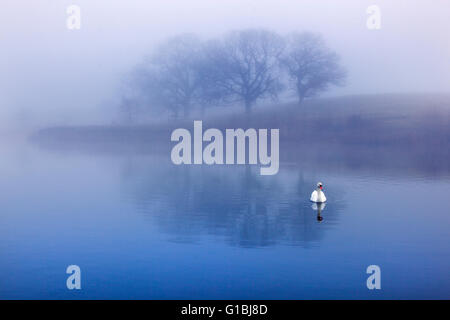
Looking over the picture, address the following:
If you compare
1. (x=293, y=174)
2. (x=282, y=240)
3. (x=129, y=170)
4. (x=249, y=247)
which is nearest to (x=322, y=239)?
(x=282, y=240)

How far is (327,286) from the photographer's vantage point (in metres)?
4.38

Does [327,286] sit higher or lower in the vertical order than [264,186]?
lower

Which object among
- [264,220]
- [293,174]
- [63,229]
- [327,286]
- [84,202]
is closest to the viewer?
[327,286]

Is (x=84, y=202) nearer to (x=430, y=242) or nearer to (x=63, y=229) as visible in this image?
(x=63, y=229)

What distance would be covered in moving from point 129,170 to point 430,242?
646 cm

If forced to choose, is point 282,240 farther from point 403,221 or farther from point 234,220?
A: point 403,221

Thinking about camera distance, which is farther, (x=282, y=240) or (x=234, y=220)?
(x=234, y=220)

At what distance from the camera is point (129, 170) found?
413 inches

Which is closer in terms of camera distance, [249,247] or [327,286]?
[327,286]

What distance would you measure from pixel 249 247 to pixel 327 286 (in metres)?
1.20
